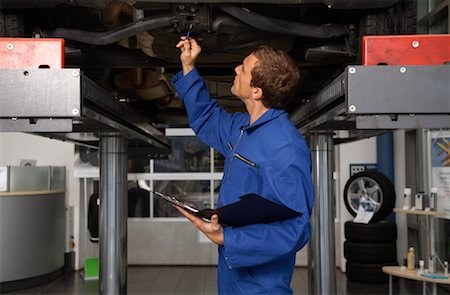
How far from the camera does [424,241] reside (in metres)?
5.35

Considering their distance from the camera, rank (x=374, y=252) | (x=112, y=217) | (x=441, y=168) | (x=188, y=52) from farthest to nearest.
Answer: (x=374, y=252)
(x=441, y=168)
(x=112, y=217)
(x=188, y=52)

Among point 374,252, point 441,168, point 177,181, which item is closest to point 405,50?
point 441,168

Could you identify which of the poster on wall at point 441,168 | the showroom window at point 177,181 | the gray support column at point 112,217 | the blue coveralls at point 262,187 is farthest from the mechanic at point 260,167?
the showroom window at point 177,181

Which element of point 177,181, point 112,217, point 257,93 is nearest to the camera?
point 257,93

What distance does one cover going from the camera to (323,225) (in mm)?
2658

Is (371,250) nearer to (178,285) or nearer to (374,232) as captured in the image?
(374,232)

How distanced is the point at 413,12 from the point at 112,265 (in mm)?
1872

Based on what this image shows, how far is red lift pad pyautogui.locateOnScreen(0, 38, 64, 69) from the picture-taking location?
4.04 ft

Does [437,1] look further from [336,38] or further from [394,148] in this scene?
[336,38]

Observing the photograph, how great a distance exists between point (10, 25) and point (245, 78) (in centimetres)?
80

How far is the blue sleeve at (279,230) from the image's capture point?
52.2 inches

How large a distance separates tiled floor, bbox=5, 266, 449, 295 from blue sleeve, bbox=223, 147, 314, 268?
Answer: 416 centimetres

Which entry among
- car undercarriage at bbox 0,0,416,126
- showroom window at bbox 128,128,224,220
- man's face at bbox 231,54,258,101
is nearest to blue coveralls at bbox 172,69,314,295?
man's face at bbox 231,54,258,101

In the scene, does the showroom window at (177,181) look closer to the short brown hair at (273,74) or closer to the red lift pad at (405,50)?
the short brown hair at (273,74)
